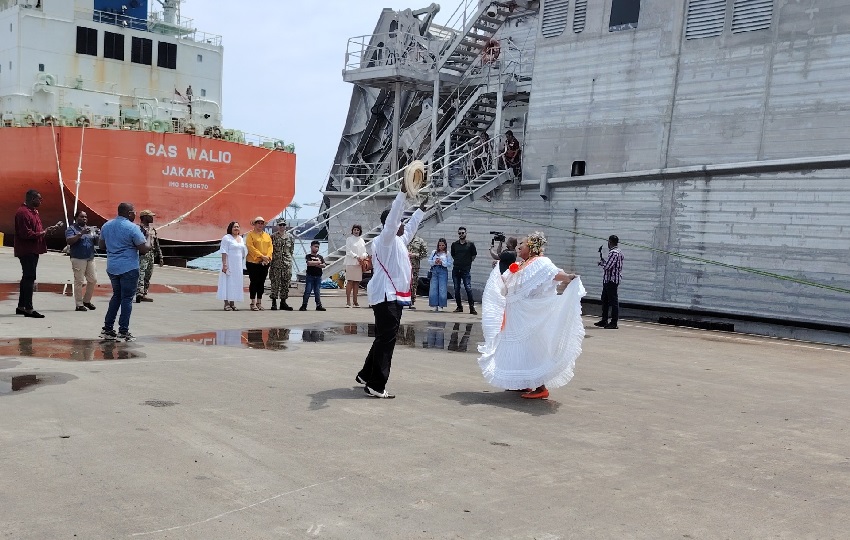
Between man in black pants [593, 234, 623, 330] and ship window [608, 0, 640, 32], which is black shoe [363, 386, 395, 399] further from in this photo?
ship window [608, 0, 640, 32]

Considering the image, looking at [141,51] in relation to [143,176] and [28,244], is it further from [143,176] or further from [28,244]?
[28,244]

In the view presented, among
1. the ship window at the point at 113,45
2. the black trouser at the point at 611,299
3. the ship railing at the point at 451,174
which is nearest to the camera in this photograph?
the black trouser at the point at 611,299

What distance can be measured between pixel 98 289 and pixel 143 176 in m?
12.8

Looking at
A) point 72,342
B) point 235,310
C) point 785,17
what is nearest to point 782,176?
point 785,17

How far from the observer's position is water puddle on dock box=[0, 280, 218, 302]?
1416 centimetres

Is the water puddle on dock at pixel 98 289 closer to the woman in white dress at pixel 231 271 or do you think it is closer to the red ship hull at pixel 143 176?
the woman in white dress at pixel 231 271

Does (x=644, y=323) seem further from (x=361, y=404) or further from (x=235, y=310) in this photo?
(x=361, y=404)

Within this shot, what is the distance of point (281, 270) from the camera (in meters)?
14.4

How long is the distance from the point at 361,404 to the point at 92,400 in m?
1.95

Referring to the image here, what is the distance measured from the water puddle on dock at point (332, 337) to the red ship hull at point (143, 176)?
16797mm

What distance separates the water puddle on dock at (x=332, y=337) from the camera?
32.6 feet

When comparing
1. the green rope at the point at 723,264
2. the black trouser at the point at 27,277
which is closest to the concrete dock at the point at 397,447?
the black trouser at the point at 27,277

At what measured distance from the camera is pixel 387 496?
4348 millimetres

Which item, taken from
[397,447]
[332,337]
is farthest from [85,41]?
[397,447]
